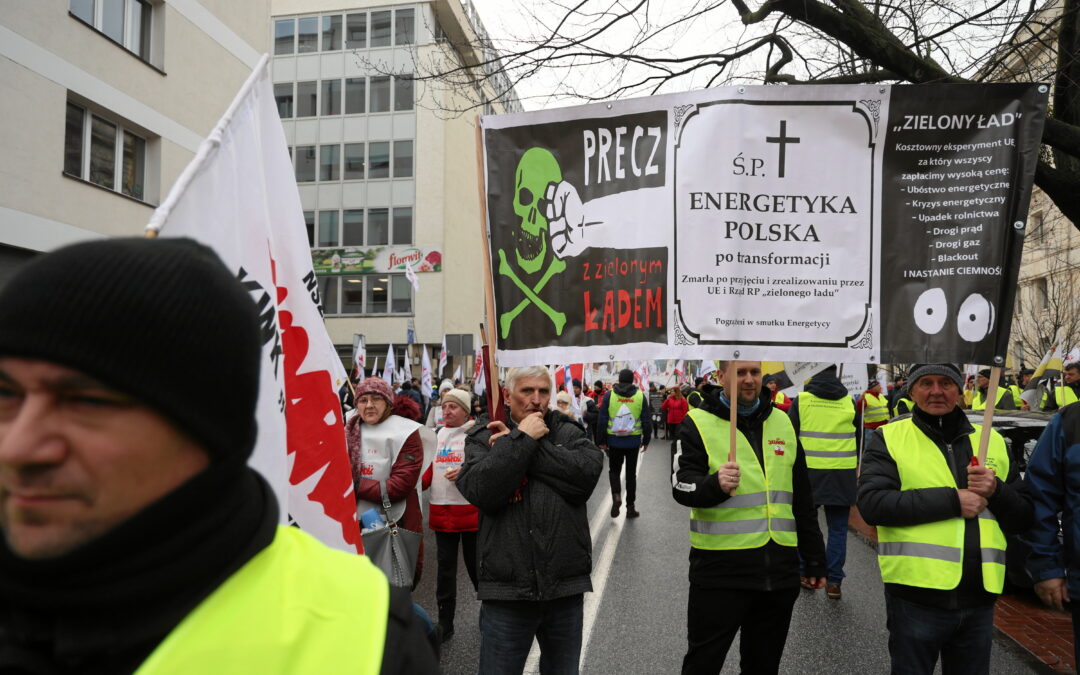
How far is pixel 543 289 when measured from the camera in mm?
3564

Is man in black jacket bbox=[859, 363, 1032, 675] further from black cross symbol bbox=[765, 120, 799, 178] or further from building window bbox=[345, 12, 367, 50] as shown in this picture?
building window bbox=[345, 12, 367, 50]

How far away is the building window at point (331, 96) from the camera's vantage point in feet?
132

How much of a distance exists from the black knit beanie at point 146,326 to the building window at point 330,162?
41.5 meters

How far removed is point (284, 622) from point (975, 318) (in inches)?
126

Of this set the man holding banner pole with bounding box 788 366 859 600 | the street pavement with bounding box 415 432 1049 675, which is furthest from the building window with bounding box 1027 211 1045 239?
the street pavement with bounding box 415 432 1049 675

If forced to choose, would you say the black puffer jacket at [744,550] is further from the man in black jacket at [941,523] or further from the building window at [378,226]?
the building window at [378,226]

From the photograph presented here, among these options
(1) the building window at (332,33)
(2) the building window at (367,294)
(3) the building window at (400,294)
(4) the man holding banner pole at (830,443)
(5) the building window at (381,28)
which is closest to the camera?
(4) the man holding banner pole at (830,443)

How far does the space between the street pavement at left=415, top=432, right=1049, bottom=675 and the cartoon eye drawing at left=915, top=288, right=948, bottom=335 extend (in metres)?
1.67

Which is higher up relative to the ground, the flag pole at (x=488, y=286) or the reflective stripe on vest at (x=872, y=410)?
the flag pole at (x=488, y=286)

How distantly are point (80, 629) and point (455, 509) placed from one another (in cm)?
489

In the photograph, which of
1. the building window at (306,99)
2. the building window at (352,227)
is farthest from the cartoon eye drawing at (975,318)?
the building window at (306,99)

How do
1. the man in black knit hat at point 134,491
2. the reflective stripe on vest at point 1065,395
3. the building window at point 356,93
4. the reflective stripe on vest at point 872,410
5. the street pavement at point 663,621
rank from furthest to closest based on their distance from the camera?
1. the building window at point 356,93
2. the reflective stripe on vest at point 1065,395
3. the reflective stripe on vest at point 872,410
4. the street pavement at point 663,621
5. the man in black knit hat at point 134,491

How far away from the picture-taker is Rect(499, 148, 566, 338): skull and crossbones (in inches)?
140

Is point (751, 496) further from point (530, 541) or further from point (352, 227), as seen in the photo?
point (352, 227)
